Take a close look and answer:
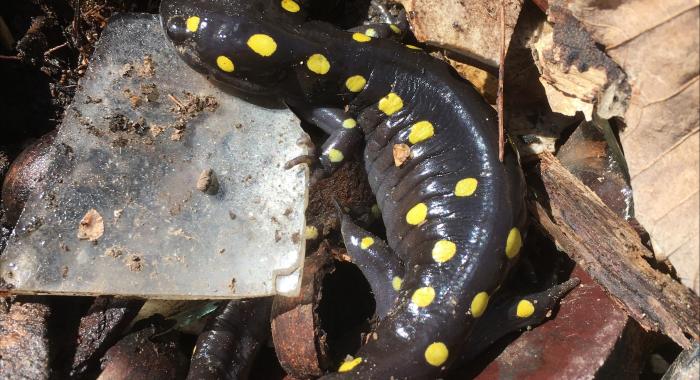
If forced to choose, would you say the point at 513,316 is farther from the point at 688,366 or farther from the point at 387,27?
the point at 387,27

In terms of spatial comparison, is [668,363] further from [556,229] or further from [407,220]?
[407,220]

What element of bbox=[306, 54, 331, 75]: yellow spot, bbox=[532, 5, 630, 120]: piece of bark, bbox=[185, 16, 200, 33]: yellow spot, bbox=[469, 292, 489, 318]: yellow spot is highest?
bbox=[532, 5, 630, 120]: piece of bark

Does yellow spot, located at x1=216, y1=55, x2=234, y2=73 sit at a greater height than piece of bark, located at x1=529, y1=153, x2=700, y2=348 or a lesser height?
lesser

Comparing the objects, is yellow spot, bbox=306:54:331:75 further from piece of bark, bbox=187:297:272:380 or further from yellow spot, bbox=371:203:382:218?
piece of bark, bbox=187:297:272:380

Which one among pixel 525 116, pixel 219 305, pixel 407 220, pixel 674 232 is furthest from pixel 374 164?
pixel 674 232

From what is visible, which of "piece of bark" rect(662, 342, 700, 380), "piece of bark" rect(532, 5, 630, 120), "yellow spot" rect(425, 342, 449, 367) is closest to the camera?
"piece of bark" rect(532, 5, 630, 120)

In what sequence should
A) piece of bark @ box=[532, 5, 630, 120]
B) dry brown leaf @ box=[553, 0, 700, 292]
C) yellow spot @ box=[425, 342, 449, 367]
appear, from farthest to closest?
yellow spot @ box=[425, 342, 449, 367] < piece of bark @ box=[532, 5, 630, 120] < dry brown leaf @ box=[553, 0, 700, 292]

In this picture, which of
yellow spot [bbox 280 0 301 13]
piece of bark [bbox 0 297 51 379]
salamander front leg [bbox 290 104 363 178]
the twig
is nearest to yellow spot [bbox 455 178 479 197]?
the twig

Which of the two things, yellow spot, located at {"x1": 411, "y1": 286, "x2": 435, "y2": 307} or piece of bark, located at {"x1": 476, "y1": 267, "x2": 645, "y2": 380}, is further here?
yellow spot, located at {"x1": 411, "y1": 286, "x2": 435, "y2": 307}
